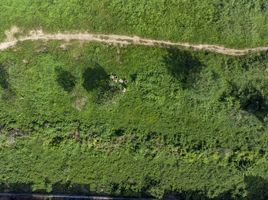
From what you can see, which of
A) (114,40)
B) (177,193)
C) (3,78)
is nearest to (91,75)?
(114,40)

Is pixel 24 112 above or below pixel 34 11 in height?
below

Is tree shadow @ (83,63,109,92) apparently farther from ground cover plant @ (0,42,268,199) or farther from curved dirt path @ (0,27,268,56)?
curved dirt path @ (0,27,268,56)

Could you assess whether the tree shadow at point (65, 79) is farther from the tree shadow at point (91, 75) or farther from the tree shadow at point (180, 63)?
the tree shadow at point (180, 63)

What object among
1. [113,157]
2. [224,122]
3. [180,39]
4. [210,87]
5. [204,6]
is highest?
[204,6]

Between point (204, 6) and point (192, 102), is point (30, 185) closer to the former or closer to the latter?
point (192, 102)

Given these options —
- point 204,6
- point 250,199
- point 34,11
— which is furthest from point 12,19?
point 250,199

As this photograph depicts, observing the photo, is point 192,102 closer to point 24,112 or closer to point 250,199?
point 250,199

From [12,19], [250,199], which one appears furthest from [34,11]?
[250,199]
